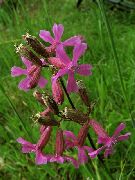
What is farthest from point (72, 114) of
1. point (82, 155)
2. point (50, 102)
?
point (82, 155)

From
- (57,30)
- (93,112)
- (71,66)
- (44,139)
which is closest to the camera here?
(71,66)

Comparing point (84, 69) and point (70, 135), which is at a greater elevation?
point (84, 69)

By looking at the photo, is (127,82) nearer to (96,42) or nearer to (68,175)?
(68,175)

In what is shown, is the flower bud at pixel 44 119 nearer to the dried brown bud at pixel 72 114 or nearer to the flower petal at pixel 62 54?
the dried brown bud at pixel 72 114

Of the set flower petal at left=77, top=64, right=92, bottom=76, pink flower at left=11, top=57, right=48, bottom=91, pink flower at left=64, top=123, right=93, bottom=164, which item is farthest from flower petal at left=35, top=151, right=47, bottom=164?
flower petal at left=77, top=64, right=92, bottom=76

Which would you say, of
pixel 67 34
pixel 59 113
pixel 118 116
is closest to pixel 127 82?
pixel 118 116

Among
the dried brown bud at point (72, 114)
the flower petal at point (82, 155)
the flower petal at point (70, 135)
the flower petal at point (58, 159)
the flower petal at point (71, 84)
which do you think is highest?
the flower petal at point (71, 84)

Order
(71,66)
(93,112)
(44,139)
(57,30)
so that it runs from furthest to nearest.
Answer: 1. (93,112)
2. (44,139)
3. (57,30)
4. (71,66)

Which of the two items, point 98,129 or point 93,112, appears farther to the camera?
point 93,112

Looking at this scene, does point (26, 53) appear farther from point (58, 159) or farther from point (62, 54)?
point (58, 159)

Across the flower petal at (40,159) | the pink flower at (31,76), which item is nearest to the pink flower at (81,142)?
the flower petal at (40,159)

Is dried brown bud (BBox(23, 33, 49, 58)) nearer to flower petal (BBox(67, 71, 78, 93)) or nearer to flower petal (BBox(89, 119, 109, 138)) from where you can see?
flower petal (BBox(67, 71, 78, 93))
